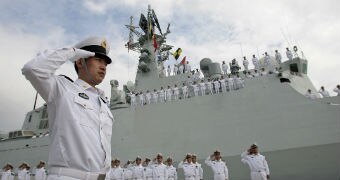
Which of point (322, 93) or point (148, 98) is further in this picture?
point (148, 98)

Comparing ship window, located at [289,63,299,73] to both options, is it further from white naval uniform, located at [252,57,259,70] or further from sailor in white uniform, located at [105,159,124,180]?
sailor in white uniform, located at [105,159,124,180]

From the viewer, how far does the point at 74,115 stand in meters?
1.70

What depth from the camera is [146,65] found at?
49.9 feet

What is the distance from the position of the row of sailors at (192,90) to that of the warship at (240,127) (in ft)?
0.86

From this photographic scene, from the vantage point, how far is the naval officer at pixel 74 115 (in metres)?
1.59

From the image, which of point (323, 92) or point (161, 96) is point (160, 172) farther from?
point (323, 92)

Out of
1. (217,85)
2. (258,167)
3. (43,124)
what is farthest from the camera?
(43,124)

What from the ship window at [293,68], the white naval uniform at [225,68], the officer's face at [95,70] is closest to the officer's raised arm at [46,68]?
the officer's face at [95,70]

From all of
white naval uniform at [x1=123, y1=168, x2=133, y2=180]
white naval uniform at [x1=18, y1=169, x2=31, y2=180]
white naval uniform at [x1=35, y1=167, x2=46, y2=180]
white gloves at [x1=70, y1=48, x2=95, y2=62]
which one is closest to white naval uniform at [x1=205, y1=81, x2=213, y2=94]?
white naval uniform at [x1=123, y1=168, x2=133, y2=180]

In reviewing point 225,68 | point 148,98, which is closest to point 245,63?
point 225,68

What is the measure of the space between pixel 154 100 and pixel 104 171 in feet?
34.2

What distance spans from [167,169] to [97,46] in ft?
25.4

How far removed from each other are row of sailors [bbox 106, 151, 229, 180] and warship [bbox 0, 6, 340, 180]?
3.89 ft

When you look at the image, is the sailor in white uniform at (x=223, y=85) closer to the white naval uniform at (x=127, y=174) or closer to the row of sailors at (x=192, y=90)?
the row of sailors at (x=192, y=90)
